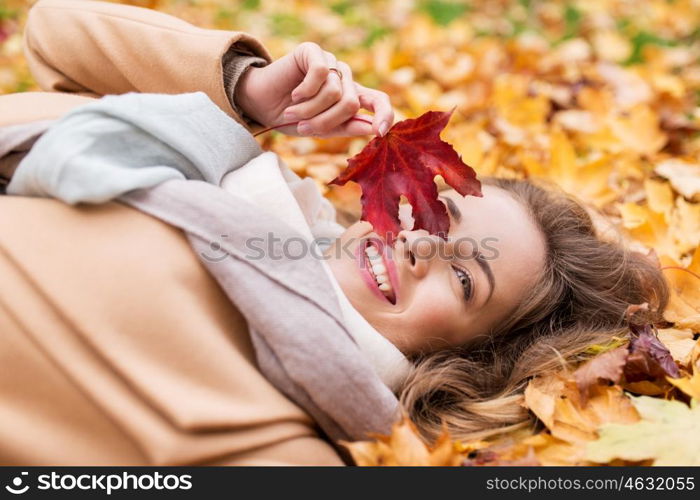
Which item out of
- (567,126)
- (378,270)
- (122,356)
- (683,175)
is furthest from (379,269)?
(567,126)

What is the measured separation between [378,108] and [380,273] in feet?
1.09

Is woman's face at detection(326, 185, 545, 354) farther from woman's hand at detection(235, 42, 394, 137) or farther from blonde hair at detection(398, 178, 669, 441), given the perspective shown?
woman's hand at detection(235, 42, 394, 137)

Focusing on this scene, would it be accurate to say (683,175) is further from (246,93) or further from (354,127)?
(246,93)

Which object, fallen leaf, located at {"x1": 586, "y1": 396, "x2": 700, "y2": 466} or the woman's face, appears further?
the woman's face

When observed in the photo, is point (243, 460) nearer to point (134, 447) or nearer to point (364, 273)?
point (134, 447)

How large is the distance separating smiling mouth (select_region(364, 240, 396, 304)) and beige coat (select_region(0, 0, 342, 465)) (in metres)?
0.30

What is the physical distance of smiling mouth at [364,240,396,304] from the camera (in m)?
1.43

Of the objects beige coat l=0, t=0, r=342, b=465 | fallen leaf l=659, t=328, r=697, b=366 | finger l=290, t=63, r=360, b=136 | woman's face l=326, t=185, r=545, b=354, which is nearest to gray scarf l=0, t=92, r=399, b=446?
beige coat l=0, t=0, r=342, b=465

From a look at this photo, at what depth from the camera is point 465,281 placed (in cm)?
146

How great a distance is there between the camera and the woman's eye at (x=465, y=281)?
1.46m

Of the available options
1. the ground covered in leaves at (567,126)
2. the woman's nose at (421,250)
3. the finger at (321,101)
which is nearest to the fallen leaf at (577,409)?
the ground covered in leaves at (567,126)

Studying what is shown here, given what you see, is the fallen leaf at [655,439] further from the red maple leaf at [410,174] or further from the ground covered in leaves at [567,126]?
the red maple leaf at [410,174]

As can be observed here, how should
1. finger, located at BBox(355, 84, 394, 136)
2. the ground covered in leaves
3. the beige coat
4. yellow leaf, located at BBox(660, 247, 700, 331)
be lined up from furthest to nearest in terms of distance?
yellow leaf, located at BBox(660, 247, 700, 331) → finger, located at BBox(355, 84, 394, 136) → the ground covered in leaves → the beige coat
